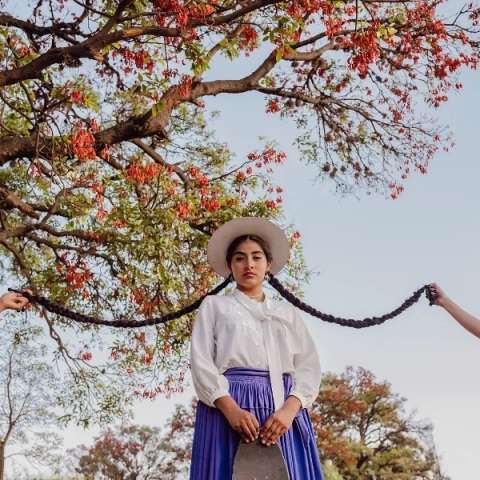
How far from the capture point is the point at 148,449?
27719mm

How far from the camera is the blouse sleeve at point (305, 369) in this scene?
9.77ft

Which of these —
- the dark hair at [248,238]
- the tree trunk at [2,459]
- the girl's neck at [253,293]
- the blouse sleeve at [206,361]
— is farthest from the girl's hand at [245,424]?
the tree trunk at [2,459]

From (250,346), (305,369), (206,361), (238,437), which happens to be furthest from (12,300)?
(305,369)

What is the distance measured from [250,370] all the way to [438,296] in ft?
3.80

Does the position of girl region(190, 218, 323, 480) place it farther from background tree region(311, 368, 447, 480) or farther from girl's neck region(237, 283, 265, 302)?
background tree region(311, 368, 447, 480)

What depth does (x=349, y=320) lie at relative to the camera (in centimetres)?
375

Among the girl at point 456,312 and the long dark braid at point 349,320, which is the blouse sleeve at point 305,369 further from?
the girl at point 456,312

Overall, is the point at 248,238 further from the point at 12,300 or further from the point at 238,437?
the point at 12,300

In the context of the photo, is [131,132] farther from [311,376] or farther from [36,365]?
[36,365]

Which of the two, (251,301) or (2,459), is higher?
(2,459)

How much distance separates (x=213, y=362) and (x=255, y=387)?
229 millimetres

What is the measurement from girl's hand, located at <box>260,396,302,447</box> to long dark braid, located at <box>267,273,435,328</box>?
34.1 inches

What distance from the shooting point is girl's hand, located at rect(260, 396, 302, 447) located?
2.73 m

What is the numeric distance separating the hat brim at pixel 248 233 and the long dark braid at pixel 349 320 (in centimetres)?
19
